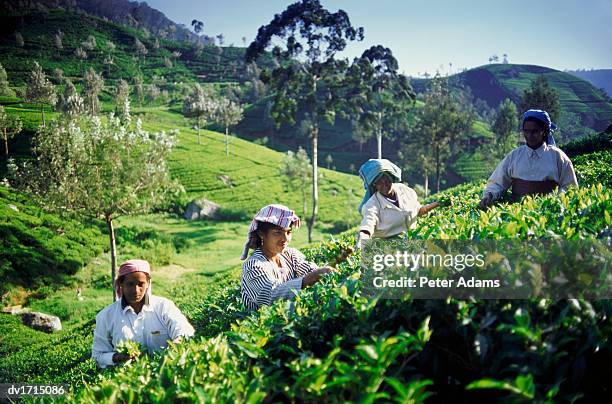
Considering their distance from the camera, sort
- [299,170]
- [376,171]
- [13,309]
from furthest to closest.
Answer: [299,170] → [13,309] → [376,171]

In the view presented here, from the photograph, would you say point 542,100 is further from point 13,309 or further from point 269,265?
point 13,309

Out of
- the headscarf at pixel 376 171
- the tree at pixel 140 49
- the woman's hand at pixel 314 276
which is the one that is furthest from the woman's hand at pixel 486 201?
the tree at pixel 140 49

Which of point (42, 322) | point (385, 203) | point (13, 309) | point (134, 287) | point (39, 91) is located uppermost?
point (39, 91)

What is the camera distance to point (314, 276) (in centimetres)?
382

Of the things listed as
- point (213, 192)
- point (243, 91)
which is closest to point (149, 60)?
point (243, 91)

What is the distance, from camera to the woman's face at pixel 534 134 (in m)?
5.25

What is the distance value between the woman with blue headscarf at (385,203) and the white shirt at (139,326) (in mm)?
2286

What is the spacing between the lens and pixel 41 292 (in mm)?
18922

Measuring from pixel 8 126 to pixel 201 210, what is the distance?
17.2m

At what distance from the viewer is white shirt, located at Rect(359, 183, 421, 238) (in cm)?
491

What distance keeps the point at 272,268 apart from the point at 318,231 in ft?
109

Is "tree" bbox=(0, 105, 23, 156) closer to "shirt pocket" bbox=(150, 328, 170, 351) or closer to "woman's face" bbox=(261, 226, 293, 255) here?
"shirt pocket" bbox=(150, 328, 170, 351)

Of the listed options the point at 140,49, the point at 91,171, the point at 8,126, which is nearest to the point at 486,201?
the point at 91,171

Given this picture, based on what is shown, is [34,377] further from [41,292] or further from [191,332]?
[41,292]
